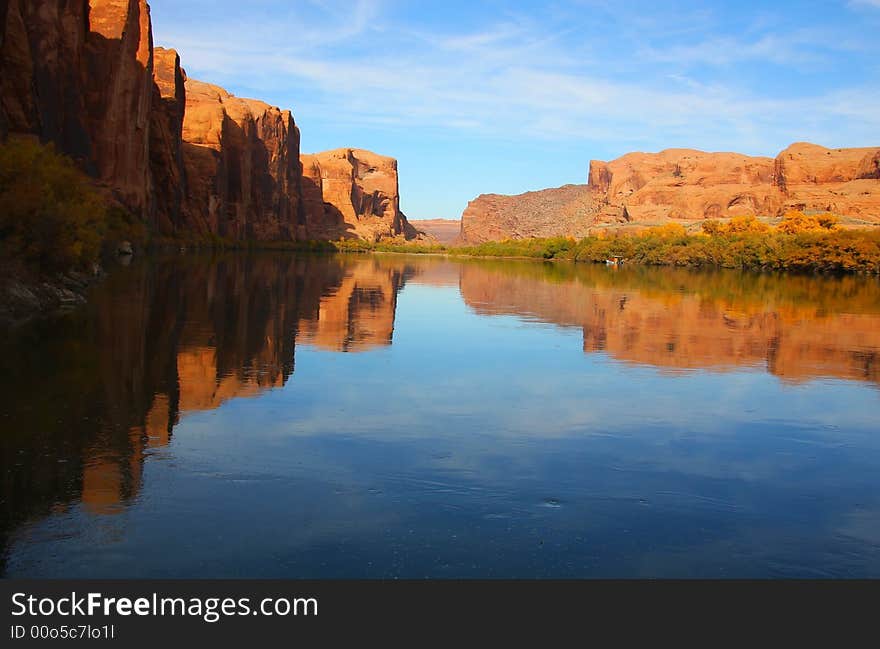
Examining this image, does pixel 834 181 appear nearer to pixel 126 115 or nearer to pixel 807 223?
pixel 807 223

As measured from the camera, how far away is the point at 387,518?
7.39m

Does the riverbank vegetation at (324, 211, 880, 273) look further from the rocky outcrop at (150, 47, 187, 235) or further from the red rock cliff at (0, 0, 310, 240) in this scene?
the rocky outcrop at (150, 47, 187, 235)

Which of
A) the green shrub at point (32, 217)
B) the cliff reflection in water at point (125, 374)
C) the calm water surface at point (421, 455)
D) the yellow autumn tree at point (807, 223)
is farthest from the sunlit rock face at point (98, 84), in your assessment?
the yellow autumn tree at point (807, 223)

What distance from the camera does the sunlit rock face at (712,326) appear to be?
62.0 feet

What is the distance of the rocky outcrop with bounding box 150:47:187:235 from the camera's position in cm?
9156

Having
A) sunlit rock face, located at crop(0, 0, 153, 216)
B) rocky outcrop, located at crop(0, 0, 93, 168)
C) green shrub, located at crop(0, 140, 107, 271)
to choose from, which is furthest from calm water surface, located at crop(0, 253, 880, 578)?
sunlit rock face, located at crop(0, 0, 153, 216)

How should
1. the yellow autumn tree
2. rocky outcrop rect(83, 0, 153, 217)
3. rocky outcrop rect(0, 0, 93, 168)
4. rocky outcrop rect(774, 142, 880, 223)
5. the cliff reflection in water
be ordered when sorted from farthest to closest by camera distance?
rocky outcrop rect(774, 142, 880, 223) < the yellow autumn tree < rocky outcrop rect(83, 0, 153, 217) < rocky outcrop rect(0, 0, 93, 168) < the cliff reflection in water

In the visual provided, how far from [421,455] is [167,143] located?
301ft

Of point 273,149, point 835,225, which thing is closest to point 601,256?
point 835,225

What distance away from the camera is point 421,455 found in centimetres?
964

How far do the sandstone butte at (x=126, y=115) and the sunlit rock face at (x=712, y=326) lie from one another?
25.4m

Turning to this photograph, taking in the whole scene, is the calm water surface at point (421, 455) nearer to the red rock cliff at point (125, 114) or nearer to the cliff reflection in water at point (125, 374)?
the cliff reflection in water at point (125, 374)

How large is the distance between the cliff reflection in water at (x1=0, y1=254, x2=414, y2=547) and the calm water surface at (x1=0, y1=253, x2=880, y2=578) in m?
0.05

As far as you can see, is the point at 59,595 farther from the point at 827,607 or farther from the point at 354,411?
the point at 354,411
